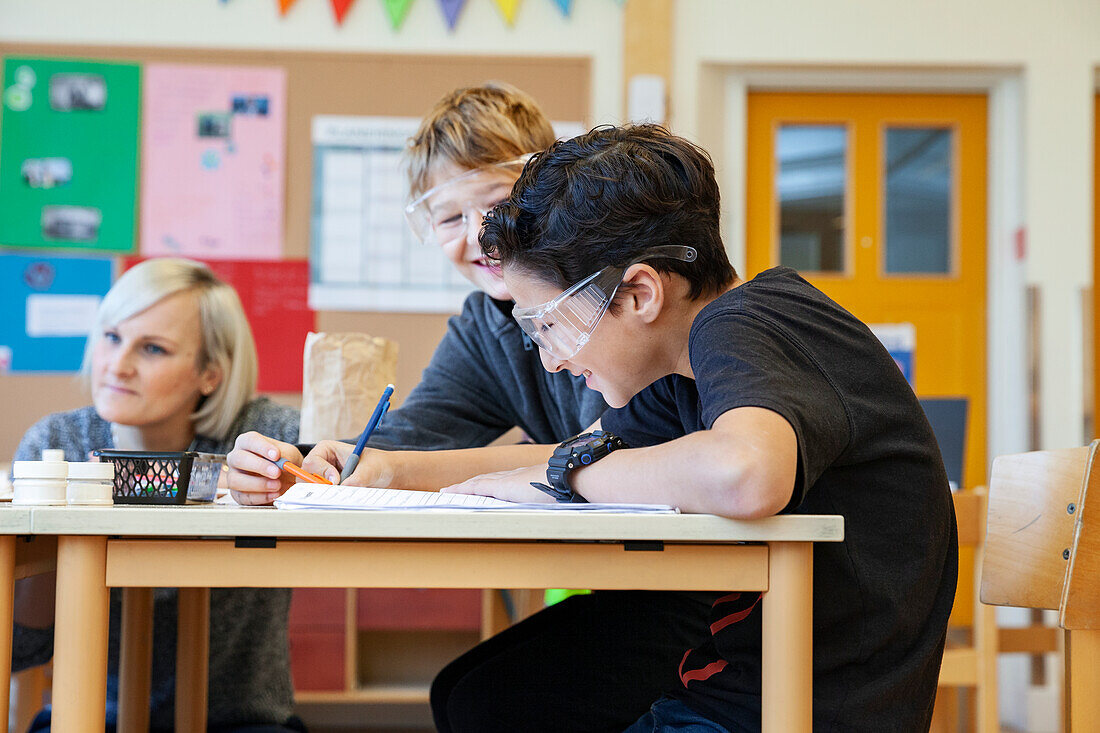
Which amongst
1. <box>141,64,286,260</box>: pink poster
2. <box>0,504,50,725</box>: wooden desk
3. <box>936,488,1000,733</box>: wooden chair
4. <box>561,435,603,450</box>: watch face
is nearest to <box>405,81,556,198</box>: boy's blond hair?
<box>561,435,603,450</box>: watch face

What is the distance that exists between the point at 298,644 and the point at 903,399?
2.36 meters

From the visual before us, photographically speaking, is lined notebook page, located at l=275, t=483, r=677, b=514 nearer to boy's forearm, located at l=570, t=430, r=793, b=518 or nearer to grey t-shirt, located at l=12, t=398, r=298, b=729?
boy's forearm, located at l=570, t=430, r=793, b=518

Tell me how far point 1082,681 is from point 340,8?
9.24 ft

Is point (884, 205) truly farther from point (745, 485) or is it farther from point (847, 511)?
point (745, 485)

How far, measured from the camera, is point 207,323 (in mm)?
1978

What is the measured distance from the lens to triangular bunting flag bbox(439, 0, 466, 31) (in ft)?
10.5

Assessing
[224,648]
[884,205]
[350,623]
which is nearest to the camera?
[224,648]

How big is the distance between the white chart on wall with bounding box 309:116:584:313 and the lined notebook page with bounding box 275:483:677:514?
2.23 m

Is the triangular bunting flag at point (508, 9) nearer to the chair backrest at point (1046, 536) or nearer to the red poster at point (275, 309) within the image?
the red poster at point (275, 309)

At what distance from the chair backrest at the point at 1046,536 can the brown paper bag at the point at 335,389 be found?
0.93m

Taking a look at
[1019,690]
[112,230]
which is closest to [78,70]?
[112,230]

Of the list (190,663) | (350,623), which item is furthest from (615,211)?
(350,623)

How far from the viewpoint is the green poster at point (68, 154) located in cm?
315

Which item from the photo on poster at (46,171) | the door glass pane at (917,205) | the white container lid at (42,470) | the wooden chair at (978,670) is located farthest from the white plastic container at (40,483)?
the door glass pane at (917,205)
